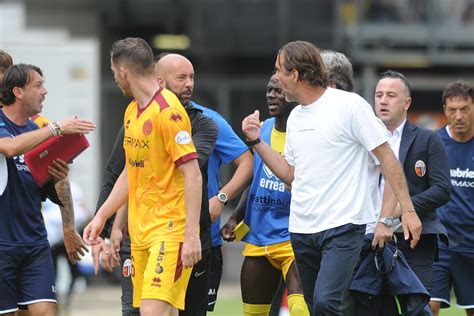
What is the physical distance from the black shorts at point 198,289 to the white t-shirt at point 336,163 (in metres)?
0.70

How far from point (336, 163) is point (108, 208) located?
1.62 meters

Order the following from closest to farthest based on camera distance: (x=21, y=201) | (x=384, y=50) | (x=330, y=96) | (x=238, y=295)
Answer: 1. (x=330, y=96)
2. (x=21, y=201)
3. (x=238, y=295)
4. (x=384, y=50)

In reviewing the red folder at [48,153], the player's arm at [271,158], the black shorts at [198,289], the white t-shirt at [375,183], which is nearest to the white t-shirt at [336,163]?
the white t-shirt at [375,183]

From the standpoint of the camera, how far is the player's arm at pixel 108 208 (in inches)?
317

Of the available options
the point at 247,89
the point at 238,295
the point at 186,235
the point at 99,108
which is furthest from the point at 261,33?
the point at 186,235

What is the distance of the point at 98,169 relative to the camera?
23.3m

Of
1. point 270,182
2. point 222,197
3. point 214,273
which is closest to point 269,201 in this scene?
point 270,182

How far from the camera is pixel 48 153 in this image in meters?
8.81

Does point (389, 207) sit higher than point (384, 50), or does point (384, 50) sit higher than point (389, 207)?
point (384, 50)

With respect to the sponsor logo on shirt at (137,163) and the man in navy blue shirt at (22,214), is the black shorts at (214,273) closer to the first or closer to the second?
the man in navy blue shirt at (22,214)

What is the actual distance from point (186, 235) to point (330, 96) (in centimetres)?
148

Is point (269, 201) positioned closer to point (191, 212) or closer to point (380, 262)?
point (380, 262)

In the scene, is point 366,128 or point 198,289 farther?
point 198,289

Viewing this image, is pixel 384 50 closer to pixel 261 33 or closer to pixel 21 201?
pixel 261 33
